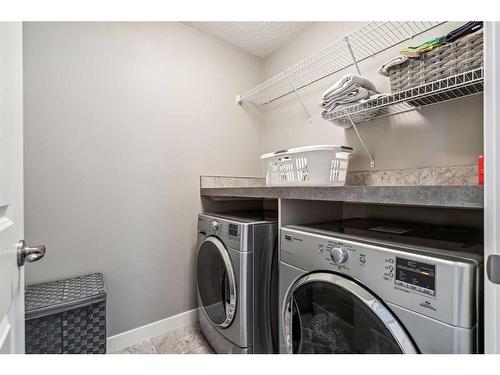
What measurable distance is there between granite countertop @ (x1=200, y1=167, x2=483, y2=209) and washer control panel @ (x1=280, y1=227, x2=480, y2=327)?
0.14 meters

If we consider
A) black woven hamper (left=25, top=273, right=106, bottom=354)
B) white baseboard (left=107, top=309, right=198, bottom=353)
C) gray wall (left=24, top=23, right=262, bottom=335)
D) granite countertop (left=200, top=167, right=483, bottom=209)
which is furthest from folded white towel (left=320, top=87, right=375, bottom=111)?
white baseboard (left=107, top=309, right=198, bottom=353)

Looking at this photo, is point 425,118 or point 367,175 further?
point 367,175

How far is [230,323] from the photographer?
1292 millimetres

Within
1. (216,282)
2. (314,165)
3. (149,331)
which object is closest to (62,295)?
(149,331)

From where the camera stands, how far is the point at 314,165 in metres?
1.20

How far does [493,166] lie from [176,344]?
1.84m

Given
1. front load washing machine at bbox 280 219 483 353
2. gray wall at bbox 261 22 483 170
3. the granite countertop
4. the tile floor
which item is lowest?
the tile floor

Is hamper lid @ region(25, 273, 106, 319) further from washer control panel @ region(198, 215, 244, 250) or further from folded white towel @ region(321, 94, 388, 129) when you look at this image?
folded white towel @ region(321, 94, 388, 129)

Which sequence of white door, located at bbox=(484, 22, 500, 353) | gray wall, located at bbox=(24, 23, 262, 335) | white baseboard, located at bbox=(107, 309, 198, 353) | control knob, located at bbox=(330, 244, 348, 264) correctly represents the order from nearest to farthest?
1. white door, located at bbox=(484, 22, 500, 353)
2. control knob, located at bbox=(330, 244, 348, 264)
3. gray wall, located at bbox=(24, 23, 262, 335)
4. white baseboard, located at bbox=(107, 309, 198, 353)

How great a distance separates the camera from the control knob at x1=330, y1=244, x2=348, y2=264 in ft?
2.62
